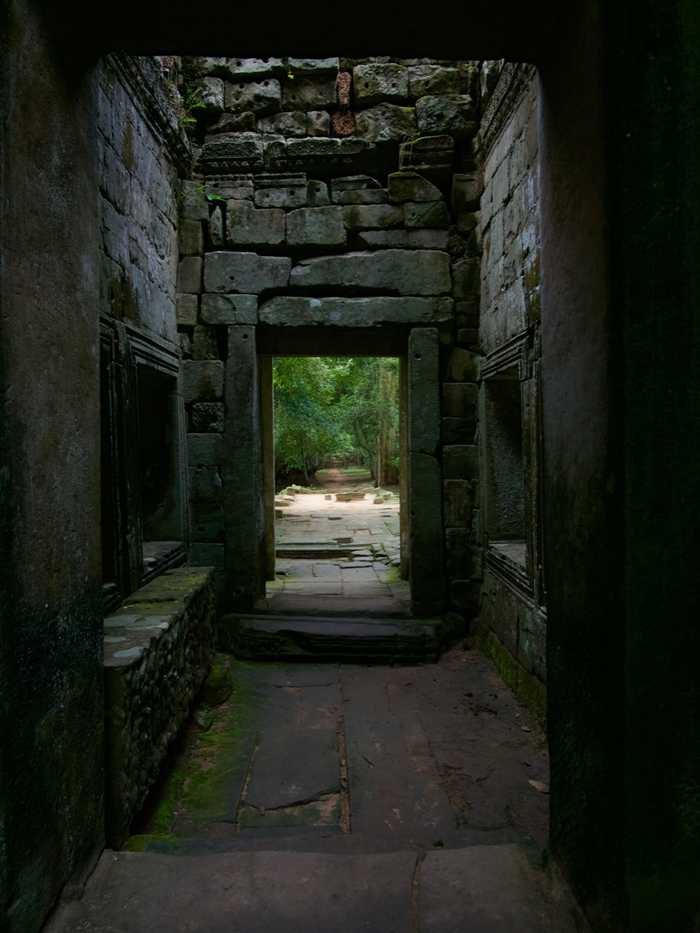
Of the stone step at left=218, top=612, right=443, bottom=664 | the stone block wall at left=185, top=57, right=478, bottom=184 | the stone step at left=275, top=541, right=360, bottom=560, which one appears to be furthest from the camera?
the stone step at left=275, top=541, right=360, bottom=560

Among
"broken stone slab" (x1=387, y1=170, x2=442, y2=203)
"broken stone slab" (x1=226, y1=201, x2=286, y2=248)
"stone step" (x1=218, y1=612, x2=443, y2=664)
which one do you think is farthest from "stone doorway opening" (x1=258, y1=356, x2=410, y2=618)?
"broken stone slab" (x1=387, y1=170, x2=442, y2=203)

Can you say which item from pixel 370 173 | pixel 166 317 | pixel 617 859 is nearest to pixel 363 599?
pixel 166 317

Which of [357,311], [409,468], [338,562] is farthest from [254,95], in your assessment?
[338,562]

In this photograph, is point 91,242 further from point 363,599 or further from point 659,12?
point 363,599

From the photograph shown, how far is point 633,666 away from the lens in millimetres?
1349

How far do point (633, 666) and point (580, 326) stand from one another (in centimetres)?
83

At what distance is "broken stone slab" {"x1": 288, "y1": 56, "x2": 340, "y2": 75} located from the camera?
4.99 m

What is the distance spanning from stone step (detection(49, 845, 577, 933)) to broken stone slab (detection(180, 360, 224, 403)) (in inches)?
145

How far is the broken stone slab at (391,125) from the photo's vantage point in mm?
5016

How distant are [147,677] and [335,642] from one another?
239 centimetres

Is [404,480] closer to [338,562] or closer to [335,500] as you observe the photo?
[338,562]

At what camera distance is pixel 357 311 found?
16.5 ft

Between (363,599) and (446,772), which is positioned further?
(363,599)

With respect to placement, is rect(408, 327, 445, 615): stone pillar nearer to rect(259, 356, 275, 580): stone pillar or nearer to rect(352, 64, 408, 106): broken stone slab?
rect(259, 356, 275, 580): stone pillar
